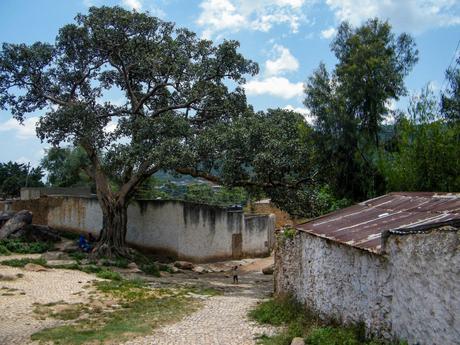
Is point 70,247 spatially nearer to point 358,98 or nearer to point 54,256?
point 54,256

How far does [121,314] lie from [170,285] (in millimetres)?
4710

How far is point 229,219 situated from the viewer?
78.8 feet

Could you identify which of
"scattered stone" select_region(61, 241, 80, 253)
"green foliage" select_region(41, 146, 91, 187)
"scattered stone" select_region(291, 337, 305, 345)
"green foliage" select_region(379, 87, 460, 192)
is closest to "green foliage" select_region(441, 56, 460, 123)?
"green foliage" select_region(379, 87, 460, 192)

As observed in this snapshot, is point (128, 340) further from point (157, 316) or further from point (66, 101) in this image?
point (66, 101)

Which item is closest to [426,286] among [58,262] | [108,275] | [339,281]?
[339,281]

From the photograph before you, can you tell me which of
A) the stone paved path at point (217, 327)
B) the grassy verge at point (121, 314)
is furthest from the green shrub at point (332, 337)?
the grassy verge at point (121, 314)

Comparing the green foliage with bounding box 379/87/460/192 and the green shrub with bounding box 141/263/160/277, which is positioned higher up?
the green foliage with bounding box 379/87/460/192

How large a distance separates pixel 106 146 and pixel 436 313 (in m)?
15.7

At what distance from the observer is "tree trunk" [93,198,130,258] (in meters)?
19.6

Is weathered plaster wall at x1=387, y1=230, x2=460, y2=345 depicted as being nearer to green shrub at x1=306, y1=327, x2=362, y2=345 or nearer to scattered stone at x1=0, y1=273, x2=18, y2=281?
green shrub at x1=306, y1=327, x2=362, y2=345

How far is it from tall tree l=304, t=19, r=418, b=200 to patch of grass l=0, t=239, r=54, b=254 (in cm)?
1290

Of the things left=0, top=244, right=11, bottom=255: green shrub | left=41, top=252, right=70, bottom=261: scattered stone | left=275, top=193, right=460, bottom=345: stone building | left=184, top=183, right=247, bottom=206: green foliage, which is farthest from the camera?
left=184, top=183, right=247, bottom=206: green foliage

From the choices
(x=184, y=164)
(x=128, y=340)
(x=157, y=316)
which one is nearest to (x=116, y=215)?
(x=184, y=164)

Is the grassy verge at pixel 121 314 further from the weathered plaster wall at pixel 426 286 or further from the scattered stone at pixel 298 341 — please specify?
the weathered plaster wall at pixel 426 286
